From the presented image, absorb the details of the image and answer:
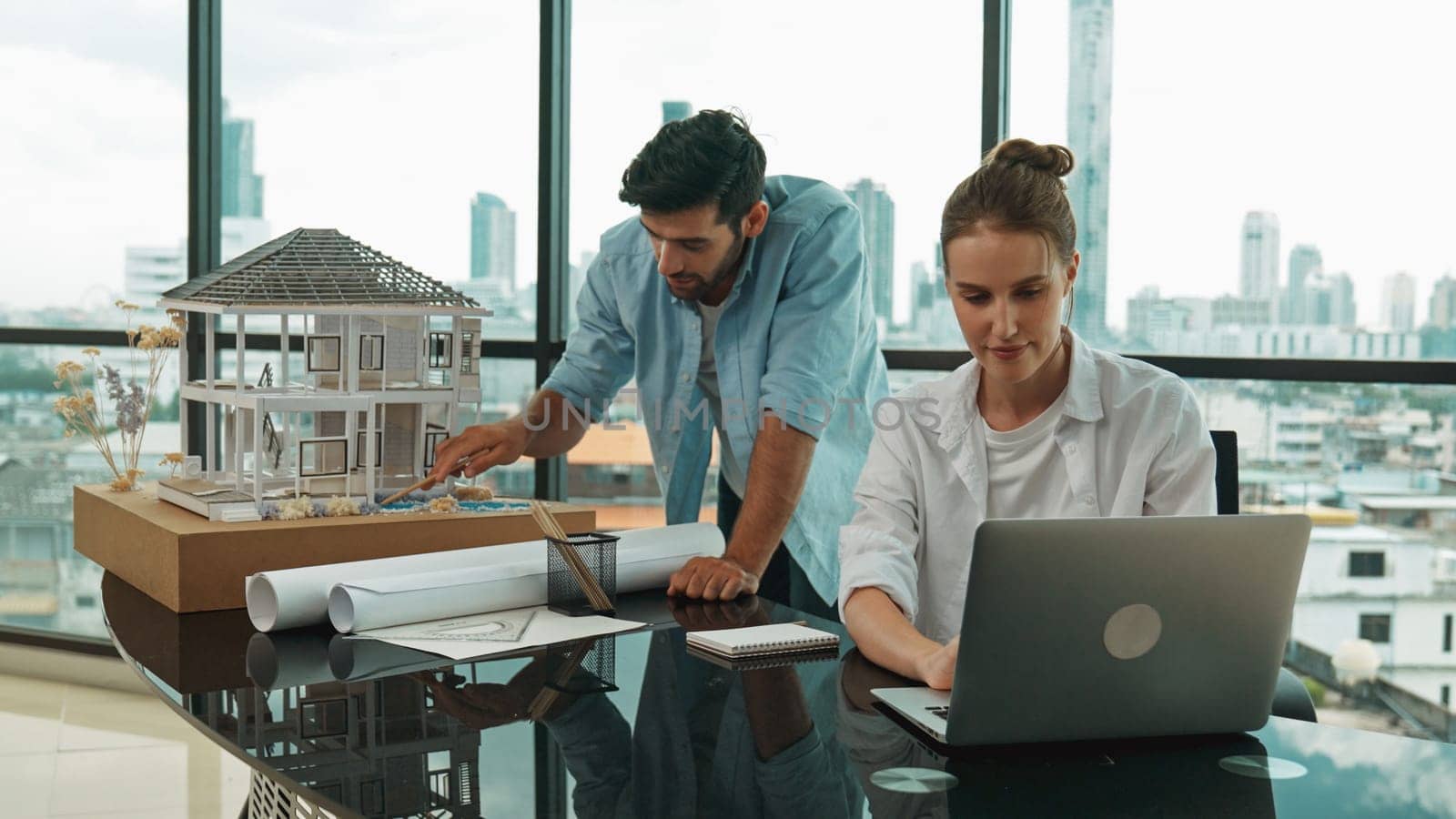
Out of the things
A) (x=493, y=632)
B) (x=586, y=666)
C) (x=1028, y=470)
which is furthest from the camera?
(x=1028, y=470)

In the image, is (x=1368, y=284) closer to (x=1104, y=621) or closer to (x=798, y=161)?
(x=798, y=161)

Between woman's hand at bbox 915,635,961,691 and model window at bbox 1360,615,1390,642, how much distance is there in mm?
1982

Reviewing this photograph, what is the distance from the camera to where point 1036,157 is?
1.63m

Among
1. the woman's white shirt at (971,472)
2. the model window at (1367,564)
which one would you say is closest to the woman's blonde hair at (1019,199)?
the woman's white shirt at (971,472)

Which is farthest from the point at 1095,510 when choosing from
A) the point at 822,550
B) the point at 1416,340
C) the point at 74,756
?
the point at 74,756

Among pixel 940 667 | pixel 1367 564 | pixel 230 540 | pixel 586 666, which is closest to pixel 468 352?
pixel 230 540

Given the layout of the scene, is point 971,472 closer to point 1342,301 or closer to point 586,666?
point 586,666

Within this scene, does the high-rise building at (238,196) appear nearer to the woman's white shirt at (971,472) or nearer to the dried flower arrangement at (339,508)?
the dried flower arrangement at (339,508)

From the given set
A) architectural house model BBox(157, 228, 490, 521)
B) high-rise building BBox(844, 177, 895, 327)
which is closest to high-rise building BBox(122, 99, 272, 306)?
high-rise building BBox(844, 177, 895, 327)

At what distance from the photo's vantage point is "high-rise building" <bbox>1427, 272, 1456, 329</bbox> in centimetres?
280

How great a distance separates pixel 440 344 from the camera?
2.05m

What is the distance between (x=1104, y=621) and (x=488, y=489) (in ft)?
4.01

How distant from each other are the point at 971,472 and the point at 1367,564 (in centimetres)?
168

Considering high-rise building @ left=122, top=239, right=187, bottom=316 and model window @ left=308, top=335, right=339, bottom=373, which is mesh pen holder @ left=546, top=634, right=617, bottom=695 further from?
high-rise building @ left=122, top=239, right=187, bottom=316
